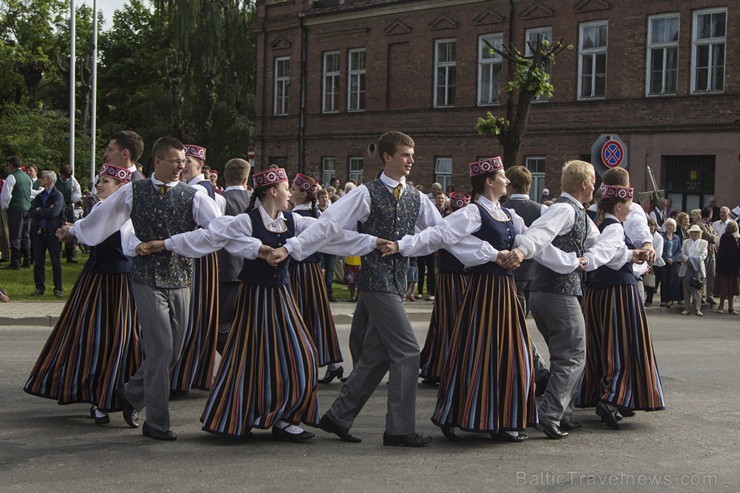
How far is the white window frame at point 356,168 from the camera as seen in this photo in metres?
38.4

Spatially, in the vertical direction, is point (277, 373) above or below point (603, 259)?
below

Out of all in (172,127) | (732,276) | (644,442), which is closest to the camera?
(644,442)

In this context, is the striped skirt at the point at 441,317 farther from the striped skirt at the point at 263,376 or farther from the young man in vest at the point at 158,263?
the young man in vest at the point at 158,263

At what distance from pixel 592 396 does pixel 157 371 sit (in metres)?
3.40

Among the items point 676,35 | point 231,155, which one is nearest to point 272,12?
point 231,155

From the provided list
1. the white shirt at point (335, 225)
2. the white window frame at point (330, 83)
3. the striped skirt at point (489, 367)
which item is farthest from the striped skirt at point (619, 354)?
the white window frame at point (330, 83)

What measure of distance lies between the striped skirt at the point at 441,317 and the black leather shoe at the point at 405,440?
265 cm

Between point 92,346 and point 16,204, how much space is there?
1436 centimetres

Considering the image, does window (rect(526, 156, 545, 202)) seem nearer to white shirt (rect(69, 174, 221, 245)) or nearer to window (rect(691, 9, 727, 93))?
window (rect(691, 9, 727, 93))

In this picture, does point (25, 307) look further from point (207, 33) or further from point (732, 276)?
point (207, 33)

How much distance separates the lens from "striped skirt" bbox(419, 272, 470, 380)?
396 inches

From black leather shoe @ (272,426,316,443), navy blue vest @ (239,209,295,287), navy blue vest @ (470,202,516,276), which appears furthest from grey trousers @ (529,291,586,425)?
navy blue vest @ (239,209,295,287)

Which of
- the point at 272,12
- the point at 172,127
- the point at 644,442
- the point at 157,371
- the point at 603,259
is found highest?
the point at 272,12

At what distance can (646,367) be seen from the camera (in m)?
8.36
